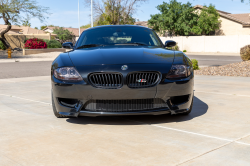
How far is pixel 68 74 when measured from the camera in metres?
4.50

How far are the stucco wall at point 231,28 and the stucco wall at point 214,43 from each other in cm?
489

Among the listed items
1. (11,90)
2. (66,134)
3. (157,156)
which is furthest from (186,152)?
(11,90)

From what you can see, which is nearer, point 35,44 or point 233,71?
point 233,71

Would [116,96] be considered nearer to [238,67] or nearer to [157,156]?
[157,156]

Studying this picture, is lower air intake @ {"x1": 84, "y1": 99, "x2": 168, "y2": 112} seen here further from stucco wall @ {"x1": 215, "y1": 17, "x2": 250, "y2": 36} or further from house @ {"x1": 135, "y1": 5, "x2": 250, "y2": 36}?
stucco wall @ {"x1": 215, "y1": 17, "x2": 250, "y2": 36}

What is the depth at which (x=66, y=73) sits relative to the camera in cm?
452

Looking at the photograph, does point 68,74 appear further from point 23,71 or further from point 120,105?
point 23,71

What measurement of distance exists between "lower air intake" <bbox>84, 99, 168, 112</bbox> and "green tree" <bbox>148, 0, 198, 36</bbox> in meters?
40.7

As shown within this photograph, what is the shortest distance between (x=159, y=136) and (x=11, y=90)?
18.4ft

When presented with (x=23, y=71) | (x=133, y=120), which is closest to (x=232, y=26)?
(x=23, y=71)

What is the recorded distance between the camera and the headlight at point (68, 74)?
4427mm

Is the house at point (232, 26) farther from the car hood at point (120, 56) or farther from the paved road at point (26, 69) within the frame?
the car hood at point (120, 56)

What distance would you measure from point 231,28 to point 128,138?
43.2 m

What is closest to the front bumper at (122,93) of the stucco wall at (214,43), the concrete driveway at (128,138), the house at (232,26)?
the concrete driveway at (128,138)
